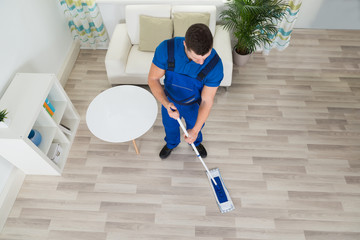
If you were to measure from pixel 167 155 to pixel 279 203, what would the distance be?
3.66ft

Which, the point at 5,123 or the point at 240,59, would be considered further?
the point at 240,59

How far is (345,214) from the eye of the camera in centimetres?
217

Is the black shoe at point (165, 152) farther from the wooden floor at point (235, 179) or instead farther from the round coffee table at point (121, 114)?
the round coffee table at point (121, 114)

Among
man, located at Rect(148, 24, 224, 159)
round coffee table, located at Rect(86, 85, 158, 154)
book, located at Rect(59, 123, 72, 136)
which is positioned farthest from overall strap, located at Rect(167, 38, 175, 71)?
book, located at Rect(59, 123, 72, 136)

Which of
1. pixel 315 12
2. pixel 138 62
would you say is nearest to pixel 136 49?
pixel 138 62

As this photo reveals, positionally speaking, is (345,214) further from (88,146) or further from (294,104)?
(88,146)

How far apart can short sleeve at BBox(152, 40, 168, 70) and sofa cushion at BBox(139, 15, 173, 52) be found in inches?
47.3

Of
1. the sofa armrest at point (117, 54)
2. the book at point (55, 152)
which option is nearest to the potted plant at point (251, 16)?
the sofa armrest at point (117, 54)

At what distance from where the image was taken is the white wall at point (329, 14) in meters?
3.32

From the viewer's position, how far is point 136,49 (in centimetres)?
294

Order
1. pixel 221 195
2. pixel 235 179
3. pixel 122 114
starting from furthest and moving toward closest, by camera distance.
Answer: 1. pixel 235 179
2. pixel 221 195
3. pixel 122 114

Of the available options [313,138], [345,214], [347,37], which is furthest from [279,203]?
[347,37]

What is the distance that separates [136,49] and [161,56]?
142 cm

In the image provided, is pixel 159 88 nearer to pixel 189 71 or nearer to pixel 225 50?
pixel 189 71
